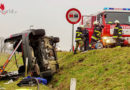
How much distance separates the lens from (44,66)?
8.27 meters

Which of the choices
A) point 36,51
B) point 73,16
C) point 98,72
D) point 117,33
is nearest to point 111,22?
point 117,33

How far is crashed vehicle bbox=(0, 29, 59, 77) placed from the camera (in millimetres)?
7844

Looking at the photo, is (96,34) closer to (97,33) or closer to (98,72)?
(97,33)

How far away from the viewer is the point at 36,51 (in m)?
8.55

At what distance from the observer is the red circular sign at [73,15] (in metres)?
10.0

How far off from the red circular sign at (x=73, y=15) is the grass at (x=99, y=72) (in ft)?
5.72

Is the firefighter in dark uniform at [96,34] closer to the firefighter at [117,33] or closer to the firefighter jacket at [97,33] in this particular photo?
the firefighter jacket at [97,33]

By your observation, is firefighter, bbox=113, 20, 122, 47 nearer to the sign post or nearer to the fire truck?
the fire truck

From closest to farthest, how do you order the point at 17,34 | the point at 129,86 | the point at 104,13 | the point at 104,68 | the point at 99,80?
1. the point at 129,86
2. the point at 99,80
3. the point at 104,68
4. the point at 17,34
5. the point at 104,13

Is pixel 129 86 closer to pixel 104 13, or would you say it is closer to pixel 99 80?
pixel 99 80

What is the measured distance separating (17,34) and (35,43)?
74 cm

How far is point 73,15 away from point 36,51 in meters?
2.61

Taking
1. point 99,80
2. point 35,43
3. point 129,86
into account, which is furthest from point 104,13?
point 129,86

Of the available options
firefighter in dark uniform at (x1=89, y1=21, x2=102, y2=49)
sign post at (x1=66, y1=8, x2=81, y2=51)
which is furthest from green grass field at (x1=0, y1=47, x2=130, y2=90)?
firefighter in dark uniform at (x1=89, y1=21, x2=102, y2=49)
